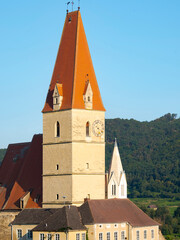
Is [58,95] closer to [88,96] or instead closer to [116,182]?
[88,96]

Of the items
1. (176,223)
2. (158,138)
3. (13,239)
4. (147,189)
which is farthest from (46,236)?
(158,138)

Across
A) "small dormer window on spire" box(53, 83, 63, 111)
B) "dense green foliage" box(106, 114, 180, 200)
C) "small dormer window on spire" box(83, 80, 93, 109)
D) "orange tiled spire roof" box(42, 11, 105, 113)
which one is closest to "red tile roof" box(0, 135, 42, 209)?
"orange tiled spire roof" box(42, 11, 105, 113)

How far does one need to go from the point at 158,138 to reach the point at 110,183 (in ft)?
384

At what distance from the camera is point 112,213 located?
68500 mm

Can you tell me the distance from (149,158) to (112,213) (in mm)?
110095

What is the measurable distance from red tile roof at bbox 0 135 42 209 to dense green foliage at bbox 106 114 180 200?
68.1m

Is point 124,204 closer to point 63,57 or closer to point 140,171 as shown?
point 63,57

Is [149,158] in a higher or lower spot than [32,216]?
higher

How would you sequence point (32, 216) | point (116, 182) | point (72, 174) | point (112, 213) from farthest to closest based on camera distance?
point (116, 182)
point (32, 216)
point (112, 213)
point (72, 174)

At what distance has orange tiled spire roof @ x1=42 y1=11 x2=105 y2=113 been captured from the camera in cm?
6944

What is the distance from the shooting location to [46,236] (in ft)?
215

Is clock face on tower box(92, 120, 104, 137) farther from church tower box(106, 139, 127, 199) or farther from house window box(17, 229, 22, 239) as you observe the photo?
house window box(17, 229, 22, 239)

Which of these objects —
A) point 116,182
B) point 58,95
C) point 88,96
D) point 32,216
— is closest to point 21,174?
point 32,216

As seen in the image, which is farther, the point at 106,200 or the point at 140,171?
the point at 140,171
